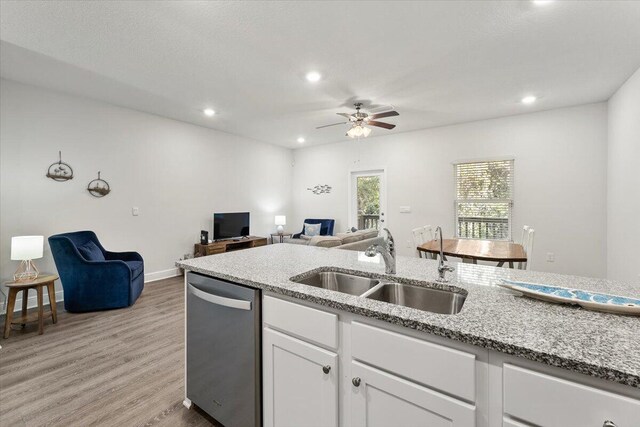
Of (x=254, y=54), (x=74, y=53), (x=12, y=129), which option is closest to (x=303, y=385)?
(x=254, y=54)

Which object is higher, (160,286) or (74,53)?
(74,53)

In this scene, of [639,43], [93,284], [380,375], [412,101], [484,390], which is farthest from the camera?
[412,101]

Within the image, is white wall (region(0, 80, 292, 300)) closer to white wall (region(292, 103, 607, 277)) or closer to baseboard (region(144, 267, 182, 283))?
baseboard (region(144, 267, 182, 283))

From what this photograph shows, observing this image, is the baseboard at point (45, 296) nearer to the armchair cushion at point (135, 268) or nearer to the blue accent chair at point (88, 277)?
the blue accent chair at point (88, 277)

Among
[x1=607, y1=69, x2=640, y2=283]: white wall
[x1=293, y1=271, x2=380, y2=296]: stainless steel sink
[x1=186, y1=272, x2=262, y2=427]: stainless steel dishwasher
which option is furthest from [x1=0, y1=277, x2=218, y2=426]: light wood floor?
[x1=607, y1=69, x2=640, y2=283]: white wall

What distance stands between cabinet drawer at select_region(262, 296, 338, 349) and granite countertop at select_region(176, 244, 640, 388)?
0.19 ft

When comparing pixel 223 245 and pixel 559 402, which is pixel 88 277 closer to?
pixel 223 245

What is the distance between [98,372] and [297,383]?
76.1 inches

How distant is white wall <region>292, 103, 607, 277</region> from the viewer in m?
4.25

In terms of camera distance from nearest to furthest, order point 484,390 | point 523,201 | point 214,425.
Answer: point 484,390, point 214,425, point 523,201

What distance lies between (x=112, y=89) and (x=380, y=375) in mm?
4474

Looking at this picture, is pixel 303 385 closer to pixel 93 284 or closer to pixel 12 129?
pixel 93 284

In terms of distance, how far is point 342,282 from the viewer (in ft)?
5.66

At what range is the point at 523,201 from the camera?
4.73m
